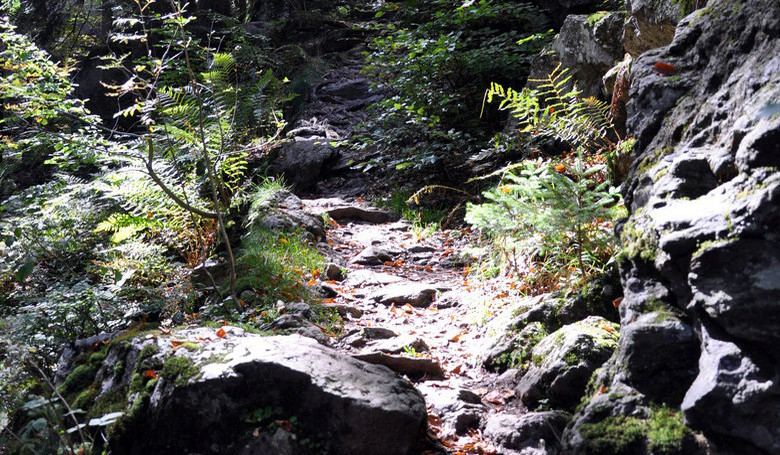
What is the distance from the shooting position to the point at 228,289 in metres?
5.26

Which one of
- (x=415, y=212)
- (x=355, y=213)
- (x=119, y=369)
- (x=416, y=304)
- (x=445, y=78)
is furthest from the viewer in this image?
(x=445, y=78)

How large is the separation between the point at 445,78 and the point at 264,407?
6.33 m

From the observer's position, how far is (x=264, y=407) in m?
2.96

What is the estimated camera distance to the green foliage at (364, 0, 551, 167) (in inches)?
306

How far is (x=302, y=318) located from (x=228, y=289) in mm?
1037

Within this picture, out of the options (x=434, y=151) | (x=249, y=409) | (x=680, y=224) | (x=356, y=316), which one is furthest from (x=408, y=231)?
(x=680, y=224)

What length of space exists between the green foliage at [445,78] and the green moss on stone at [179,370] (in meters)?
4.72

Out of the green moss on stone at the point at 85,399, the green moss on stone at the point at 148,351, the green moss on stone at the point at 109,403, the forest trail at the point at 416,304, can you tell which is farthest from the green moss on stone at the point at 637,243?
the green moss on stone at the point at 85,399

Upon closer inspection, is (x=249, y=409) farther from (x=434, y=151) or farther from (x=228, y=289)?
(x=434, y=151)

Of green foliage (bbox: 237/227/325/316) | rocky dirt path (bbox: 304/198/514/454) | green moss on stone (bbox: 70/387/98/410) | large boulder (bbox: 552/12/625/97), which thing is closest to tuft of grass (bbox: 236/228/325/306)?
green foliage (bbox: 237/227/325/316)

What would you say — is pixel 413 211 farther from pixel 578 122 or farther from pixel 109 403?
pixel 109 403

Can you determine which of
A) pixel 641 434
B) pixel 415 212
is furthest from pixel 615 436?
pixel 415 212

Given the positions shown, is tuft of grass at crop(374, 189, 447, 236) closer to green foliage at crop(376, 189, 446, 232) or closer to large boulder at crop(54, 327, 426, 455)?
green foliage at crop(376, 189, 446, 232)

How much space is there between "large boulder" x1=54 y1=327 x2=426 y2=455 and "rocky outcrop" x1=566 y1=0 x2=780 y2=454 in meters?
0.97
